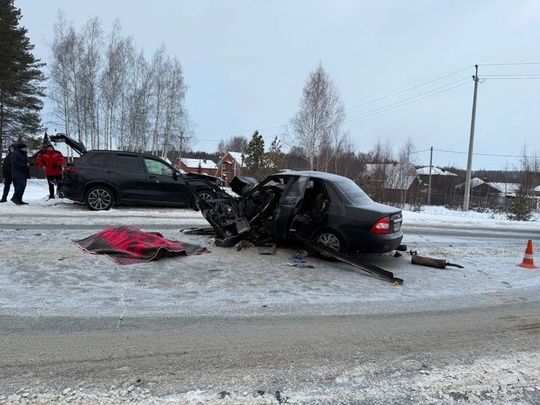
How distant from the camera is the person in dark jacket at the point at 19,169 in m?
11.8

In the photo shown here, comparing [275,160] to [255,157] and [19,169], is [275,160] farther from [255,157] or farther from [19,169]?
[19,169]

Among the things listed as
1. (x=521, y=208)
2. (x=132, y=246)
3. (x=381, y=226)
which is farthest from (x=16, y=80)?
(x=521, y=208)

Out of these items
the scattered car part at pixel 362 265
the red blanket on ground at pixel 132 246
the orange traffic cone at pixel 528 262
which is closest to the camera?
the scattered car part at pixel 362 265

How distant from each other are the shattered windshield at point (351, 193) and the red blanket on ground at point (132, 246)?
8.88 feet

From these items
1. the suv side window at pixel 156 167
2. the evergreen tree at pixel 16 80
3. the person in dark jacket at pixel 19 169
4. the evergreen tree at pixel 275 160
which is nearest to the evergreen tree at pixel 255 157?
the evergreen tree at pixel 275 160

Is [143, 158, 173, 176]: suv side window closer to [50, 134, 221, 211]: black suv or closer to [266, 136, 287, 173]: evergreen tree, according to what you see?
[50, 134, 221, 211]: black suv

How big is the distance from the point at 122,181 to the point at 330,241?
7191mm

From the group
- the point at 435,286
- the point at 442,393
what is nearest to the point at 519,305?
the point at 435,286

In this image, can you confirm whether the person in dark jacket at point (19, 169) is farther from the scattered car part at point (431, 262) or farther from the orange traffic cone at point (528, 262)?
the orange traffic cone at point (528, 262)

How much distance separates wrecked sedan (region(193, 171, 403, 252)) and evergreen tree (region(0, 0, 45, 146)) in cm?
2796

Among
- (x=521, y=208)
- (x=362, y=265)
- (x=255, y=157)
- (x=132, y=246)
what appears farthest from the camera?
(x=255, y=157)

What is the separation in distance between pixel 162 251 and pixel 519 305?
5.27 m

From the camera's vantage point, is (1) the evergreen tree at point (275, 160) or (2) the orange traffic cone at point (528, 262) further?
(1) the evergreen tree at point (275, 160)

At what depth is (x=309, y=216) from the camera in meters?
7.02
